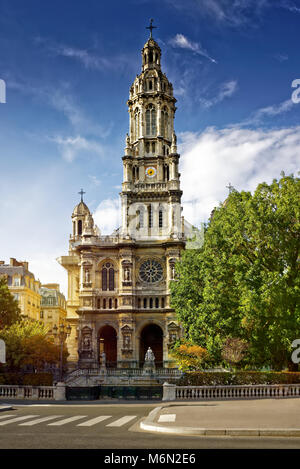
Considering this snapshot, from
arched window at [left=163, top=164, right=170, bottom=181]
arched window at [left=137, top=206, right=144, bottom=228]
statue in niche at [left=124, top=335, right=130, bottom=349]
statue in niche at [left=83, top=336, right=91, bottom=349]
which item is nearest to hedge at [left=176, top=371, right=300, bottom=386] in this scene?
statue in niche at [left=124, top=335, right=130, bottom=349]

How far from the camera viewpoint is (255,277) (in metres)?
35.2

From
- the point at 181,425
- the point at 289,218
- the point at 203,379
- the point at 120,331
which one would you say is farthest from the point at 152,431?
the point at 120,331

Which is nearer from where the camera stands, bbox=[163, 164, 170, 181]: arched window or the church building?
the church building

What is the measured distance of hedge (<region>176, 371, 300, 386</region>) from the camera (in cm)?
3441

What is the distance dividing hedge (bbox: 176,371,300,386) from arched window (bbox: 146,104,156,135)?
4922 cm

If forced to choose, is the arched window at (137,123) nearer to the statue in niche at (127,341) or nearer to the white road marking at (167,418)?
the statue in niche at (127,341)

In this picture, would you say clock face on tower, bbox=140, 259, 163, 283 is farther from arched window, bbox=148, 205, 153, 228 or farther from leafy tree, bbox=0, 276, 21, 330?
leafy tree, bbox=0, 276, 21, 330

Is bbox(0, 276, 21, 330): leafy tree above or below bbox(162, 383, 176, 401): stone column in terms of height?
above

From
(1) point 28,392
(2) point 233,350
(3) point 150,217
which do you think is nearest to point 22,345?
(1) point 28,392

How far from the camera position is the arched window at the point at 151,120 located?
79375 millimetres

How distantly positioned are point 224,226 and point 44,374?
63.7ft

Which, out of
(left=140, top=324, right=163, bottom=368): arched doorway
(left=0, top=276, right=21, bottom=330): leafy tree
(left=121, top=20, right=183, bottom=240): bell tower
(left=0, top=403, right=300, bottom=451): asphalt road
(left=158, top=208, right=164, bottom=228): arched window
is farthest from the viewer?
(left=140, top=324, right=163, bottom=368): arched doorway

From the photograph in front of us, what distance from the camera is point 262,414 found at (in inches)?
784
